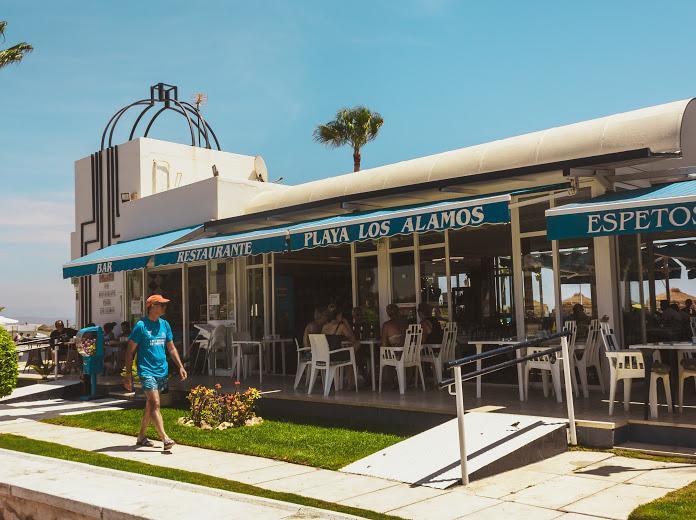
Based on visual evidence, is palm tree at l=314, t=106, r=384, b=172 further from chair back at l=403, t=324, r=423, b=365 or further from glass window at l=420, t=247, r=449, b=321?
chair back at l=403, t=324, r=423, b=365

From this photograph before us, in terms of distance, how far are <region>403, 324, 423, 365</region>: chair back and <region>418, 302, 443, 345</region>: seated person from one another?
1.39 feet

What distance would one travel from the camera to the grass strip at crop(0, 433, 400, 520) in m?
5.79

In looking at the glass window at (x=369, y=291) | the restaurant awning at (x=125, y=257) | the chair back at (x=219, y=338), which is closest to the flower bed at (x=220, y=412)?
the glass window at (x=369, y=291)

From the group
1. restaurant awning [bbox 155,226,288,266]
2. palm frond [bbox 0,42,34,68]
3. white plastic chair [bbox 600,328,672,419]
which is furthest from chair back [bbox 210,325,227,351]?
white plastic chair [bbox 600,328,672,419]

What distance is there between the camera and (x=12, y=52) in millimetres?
18344

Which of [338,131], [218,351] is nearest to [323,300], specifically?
[218,351]

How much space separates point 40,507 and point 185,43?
9.13 metres

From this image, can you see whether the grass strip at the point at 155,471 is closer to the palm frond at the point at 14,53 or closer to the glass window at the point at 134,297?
the glass window at the point at 134,297

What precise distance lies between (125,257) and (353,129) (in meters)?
19.0

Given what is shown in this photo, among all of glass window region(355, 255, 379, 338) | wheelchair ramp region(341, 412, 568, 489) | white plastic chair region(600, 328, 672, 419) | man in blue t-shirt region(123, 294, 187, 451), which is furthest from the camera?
glass window region(355, 255, 379, 338)

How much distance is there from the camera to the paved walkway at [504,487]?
18.0ft

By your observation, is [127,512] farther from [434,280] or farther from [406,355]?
[434,280]

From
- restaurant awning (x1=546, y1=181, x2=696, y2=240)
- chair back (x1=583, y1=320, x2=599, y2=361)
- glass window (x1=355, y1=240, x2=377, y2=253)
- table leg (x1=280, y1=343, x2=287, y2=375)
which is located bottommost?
table leg (x1=280, y1=343, x2=287, y2=375)

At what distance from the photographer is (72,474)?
6906 millimetres
